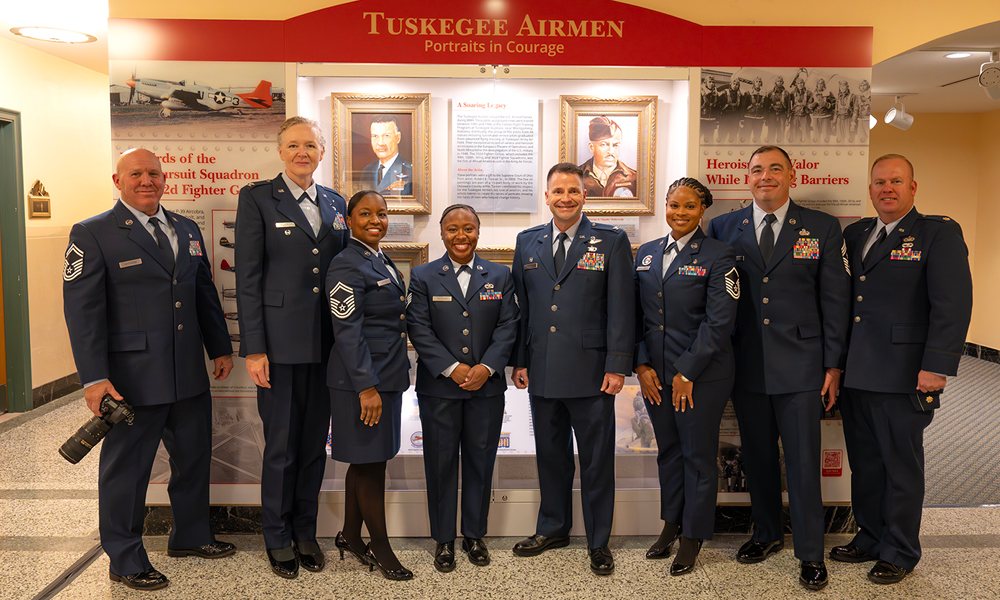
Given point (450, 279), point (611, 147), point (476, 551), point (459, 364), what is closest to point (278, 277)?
point (450, 279)

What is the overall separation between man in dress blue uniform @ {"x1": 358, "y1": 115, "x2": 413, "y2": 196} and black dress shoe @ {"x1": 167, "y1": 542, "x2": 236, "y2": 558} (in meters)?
2.14

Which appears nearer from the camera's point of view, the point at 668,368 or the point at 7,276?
the point at 668,368

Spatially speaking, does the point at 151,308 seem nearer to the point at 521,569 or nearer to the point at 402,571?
the point at 402,571

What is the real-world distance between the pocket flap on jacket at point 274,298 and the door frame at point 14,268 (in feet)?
15.1

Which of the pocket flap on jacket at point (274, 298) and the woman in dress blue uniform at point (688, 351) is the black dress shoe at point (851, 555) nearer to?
the woman in dress blue uniform at point (688, 351)

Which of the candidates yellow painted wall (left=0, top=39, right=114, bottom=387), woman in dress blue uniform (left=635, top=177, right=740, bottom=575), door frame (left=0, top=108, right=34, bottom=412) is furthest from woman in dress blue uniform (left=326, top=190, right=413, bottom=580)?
door frame (left=0, top=108, right=34, bottom=412)

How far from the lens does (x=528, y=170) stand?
3762mm

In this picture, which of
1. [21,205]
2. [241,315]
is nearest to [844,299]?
[241,315]

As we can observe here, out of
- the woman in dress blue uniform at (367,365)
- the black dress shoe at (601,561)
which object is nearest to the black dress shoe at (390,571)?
the woman in dress blue uniform at (367,365)

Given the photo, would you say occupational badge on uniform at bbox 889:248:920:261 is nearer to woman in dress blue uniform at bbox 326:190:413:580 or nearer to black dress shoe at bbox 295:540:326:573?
woman in dress blue uniform at bbox 326:190:413:580

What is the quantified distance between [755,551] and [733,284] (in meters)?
1.48

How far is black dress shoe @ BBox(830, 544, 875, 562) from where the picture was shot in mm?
3361

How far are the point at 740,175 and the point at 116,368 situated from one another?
345cm

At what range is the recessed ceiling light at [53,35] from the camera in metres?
5.50
